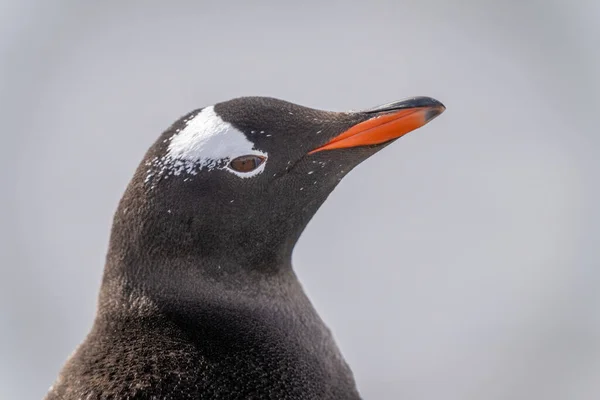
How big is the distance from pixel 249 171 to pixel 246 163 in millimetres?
19

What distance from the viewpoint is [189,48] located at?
5.80 metres

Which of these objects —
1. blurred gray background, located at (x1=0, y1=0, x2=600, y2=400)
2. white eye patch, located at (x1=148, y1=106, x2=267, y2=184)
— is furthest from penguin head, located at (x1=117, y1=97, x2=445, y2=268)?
blurred gray background, located at (x1=0, y1=0, x2=600, y2=400)

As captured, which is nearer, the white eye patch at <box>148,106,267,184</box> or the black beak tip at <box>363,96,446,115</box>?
the white eye patch at <box>148,106,267,184</box>

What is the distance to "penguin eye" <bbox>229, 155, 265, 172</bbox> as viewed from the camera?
167cm

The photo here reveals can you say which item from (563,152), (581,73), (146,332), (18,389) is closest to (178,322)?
(146,332)

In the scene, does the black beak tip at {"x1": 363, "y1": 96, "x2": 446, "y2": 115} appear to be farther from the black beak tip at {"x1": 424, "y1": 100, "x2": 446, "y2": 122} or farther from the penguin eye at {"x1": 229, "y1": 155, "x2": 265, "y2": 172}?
the penguin eye at {"x1": 229, "y1": 155, "x2": 265, "y2": 172}

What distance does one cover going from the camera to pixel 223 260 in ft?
5.54

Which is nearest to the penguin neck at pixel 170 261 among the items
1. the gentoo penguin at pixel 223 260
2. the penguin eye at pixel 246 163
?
the gentoo penguin at pixel 223 260

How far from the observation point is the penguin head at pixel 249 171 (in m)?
1.63

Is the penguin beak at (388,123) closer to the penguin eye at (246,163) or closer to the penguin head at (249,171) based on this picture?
the penguin head at (249,171)

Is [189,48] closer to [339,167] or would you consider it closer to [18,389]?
[18,389]

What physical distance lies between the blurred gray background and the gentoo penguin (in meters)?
2.83

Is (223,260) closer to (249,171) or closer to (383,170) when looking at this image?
(249,171)

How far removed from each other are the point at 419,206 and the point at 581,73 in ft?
A: 5.06
